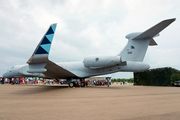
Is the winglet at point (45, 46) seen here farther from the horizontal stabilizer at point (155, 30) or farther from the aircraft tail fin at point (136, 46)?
the aircraft tail fin at point (136, 46)

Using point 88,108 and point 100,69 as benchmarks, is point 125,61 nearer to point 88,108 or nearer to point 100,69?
point 100,69

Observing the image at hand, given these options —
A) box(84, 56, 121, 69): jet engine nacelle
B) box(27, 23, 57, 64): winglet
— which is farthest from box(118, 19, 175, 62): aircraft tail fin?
box(27, 23, 57, 64): winglet

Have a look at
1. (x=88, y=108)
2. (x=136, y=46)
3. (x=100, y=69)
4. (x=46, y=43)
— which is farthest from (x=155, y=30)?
(x=88, y=108)

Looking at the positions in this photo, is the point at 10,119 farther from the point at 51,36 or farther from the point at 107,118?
the point at 51,36

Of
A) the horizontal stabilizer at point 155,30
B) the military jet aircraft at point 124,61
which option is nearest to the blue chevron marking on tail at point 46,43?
the military jet aircraft at point 124,61

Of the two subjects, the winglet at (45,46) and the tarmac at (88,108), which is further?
the winglet at (45,46)

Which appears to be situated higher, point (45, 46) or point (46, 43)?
point (46, 43)

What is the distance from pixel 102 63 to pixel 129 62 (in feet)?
9.46

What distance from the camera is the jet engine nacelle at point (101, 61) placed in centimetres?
1143

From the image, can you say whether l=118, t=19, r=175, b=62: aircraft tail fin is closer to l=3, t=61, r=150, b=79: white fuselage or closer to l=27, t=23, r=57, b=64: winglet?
l=3, t=61, r=150, b=79: white fuselage

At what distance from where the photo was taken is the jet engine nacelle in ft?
37.5

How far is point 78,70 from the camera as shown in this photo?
14.4m

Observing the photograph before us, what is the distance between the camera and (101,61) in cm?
1177

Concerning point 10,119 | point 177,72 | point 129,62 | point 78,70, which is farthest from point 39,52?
point 177,72
